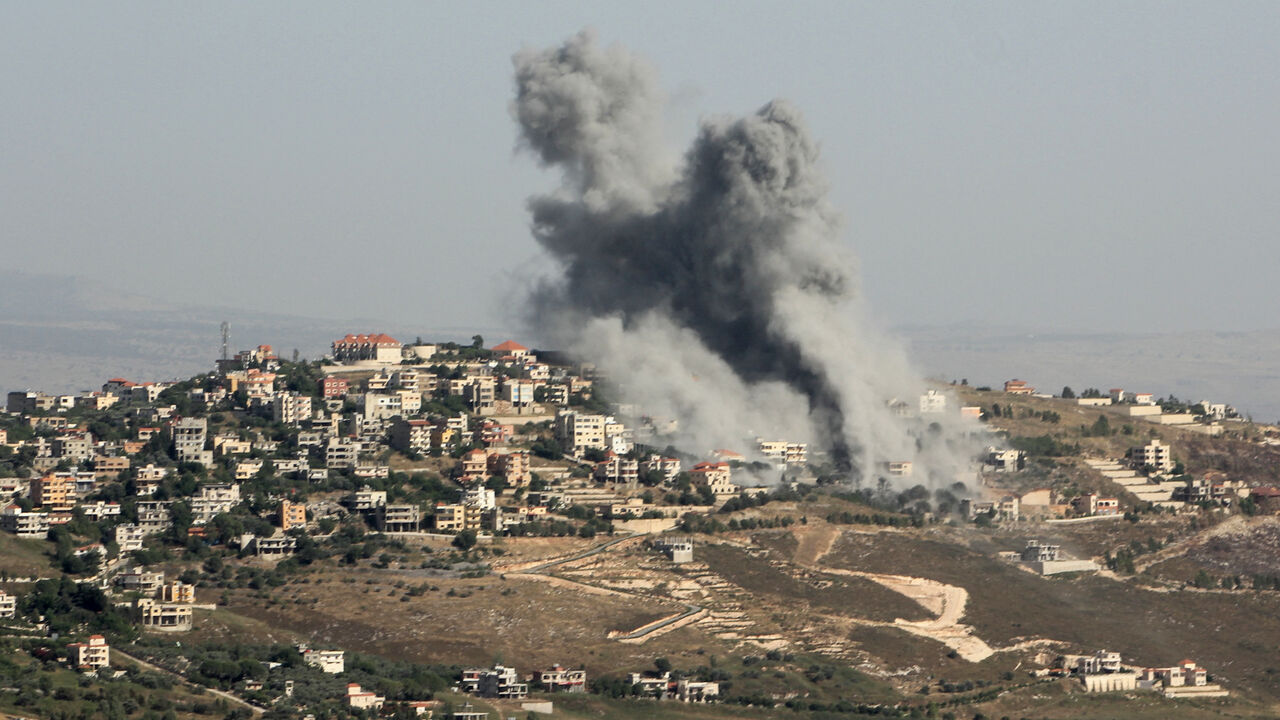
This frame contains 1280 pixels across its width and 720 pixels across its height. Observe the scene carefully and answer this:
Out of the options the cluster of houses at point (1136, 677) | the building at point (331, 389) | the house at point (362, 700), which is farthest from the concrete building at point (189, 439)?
the cluster of houses at point (1136, 677)

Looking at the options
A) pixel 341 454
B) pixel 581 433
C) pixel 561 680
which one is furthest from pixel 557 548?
pixel 581 433

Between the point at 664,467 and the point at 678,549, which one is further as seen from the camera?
the point at 664,467

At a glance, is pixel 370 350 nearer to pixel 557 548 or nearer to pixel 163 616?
pixel 557 548

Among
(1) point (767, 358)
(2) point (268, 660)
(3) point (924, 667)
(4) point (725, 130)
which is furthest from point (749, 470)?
(2) point (268, 660)

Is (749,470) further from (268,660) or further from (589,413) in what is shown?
(268,660)

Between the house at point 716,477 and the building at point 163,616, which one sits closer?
the building at point 163,616

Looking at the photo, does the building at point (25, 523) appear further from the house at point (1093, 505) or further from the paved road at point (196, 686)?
the house at point (1093, 505)
